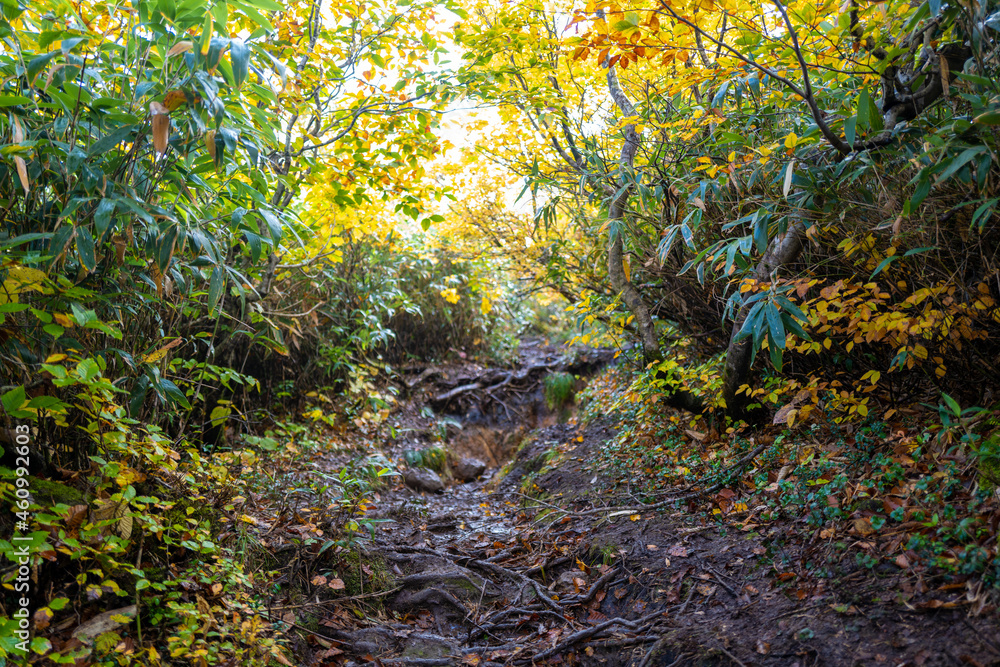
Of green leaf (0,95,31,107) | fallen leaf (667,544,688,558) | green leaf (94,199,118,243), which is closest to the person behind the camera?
green leaf (0,95,31,107)

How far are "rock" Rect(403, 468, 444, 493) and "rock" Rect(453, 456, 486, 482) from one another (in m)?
0.56

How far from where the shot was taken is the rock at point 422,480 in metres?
4.96

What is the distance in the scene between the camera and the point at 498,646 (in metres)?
2.57

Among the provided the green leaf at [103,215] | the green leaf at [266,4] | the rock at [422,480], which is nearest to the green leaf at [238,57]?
the green leaf at [266,4]

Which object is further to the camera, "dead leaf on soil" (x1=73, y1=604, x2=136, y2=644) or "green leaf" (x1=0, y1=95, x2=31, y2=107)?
"dead leaf on soil" (x1=73, y1=604, x2=136, y2=644)

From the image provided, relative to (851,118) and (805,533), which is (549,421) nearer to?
(805,533)

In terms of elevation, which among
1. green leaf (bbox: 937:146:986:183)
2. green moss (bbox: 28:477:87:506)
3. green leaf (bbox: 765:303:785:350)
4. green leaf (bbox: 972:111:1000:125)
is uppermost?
green leaf (bbox: 972:111:1000:125)

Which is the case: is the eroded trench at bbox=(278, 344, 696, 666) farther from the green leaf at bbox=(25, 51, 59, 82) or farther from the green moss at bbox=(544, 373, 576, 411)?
the green leaf at bbox=(25, 51, 59, 82)

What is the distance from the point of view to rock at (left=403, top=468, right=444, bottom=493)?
4.96m

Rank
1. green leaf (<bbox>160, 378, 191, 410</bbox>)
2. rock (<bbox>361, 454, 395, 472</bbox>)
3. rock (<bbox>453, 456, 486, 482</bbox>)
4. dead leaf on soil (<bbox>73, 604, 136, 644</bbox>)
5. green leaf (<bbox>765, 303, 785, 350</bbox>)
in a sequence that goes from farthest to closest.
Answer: rock (<bbox>453, 456, 486, 482</bbox>) → rock (<bbox>361, 454, 395, 472</bbox>) → green leaf (<bbox>160, 378, 191, 410</bbox>) → green leaf (<bbox>765, 303, 785, 350</bbox>) → dead leaf on soil (<bbox>73, 604, 136, 644</bbox>)

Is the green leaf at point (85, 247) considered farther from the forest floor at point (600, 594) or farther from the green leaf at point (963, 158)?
the green leaf at point (963, 158)

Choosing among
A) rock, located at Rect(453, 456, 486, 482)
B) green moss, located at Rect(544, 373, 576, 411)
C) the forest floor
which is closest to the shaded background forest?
the forest floor

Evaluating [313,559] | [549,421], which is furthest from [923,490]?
[549,421]

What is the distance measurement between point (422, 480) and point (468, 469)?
2.97 ft
